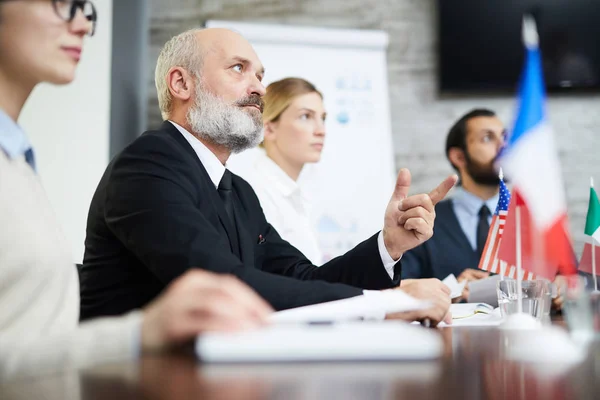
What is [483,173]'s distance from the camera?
153 inches

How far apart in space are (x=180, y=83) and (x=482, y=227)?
6.66 ft

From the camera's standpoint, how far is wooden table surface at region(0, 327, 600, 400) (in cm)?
62

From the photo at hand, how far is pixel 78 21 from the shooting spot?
1.12 metres

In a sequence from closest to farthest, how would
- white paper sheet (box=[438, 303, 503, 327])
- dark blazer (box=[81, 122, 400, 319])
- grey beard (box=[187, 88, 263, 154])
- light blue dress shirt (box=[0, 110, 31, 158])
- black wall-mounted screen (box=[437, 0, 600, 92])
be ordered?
light blue dress shirt (box=[0, 110, 31, 158]) → dark blazer (box=[81, 122, 400, 319]) → white paper sheet (box=[438, 303, 503, 327]) → grey beard (box=[187, 88, 263, 154]) → black wall-mounted screen (box=[437, 0, 600, 92])

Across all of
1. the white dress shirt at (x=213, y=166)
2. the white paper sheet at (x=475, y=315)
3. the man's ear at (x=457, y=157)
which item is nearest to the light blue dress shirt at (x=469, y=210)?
the man's ear at (x=457, y=157)

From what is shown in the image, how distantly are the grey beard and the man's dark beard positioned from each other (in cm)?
199

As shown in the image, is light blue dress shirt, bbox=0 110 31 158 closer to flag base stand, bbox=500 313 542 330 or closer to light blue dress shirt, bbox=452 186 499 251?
flag base stand, bbox=500 313 542 330

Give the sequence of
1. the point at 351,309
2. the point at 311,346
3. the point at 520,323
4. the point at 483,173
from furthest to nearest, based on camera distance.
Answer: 1. the point at 483,173
2. the point at 520,323
3. the point at 351,309
4. the point at 311,346

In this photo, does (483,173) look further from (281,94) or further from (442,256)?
(281,94)

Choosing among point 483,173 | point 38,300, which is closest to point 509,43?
point 483,173

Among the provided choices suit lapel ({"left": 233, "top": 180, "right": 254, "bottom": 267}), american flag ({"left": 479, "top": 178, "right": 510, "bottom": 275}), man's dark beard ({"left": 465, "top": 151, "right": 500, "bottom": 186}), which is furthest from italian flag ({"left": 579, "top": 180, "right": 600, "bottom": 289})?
man's dark beard ({"left": 465, "top": 151, "right": 500, "bottom": 186})

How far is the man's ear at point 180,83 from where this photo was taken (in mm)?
2223

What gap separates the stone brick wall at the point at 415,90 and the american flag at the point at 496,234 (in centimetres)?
257

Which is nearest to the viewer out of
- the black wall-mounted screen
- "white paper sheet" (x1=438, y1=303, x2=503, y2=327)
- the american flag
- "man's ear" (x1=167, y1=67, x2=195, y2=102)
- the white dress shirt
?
"white paper sheet" (x1=438, y1=303, x2=503, y2=327)
